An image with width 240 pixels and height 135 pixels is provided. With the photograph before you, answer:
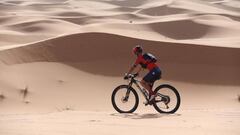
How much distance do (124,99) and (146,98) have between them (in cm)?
36

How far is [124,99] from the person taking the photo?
8.58m

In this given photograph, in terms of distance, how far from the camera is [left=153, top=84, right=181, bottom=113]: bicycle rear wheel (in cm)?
834

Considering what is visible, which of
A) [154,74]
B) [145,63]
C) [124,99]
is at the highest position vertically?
[145,63]

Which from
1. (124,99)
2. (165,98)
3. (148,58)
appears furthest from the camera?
(124,99)

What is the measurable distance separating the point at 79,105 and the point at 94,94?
1143 millimetres

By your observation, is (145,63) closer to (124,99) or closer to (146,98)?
(146,98)

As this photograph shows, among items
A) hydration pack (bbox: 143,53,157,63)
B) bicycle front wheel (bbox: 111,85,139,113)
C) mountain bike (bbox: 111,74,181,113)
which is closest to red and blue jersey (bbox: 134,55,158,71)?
hydration pack (bbox: 143,53,157,63)

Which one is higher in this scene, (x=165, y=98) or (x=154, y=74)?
(x=154, y=74)

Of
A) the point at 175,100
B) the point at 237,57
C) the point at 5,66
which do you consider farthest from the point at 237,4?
the point at 175,100

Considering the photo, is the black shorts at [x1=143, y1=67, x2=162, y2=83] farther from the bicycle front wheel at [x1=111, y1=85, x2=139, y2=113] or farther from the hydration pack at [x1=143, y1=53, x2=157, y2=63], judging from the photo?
the bicycle front wheel at [x1=111, y1=85, x2=139, y2=113]

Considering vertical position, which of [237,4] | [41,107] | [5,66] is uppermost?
[237,4]

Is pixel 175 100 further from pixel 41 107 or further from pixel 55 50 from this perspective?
pixel 55 50

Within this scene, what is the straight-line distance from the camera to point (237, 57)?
16.8m

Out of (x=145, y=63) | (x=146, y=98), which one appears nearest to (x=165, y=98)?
(x=146, y=98)
